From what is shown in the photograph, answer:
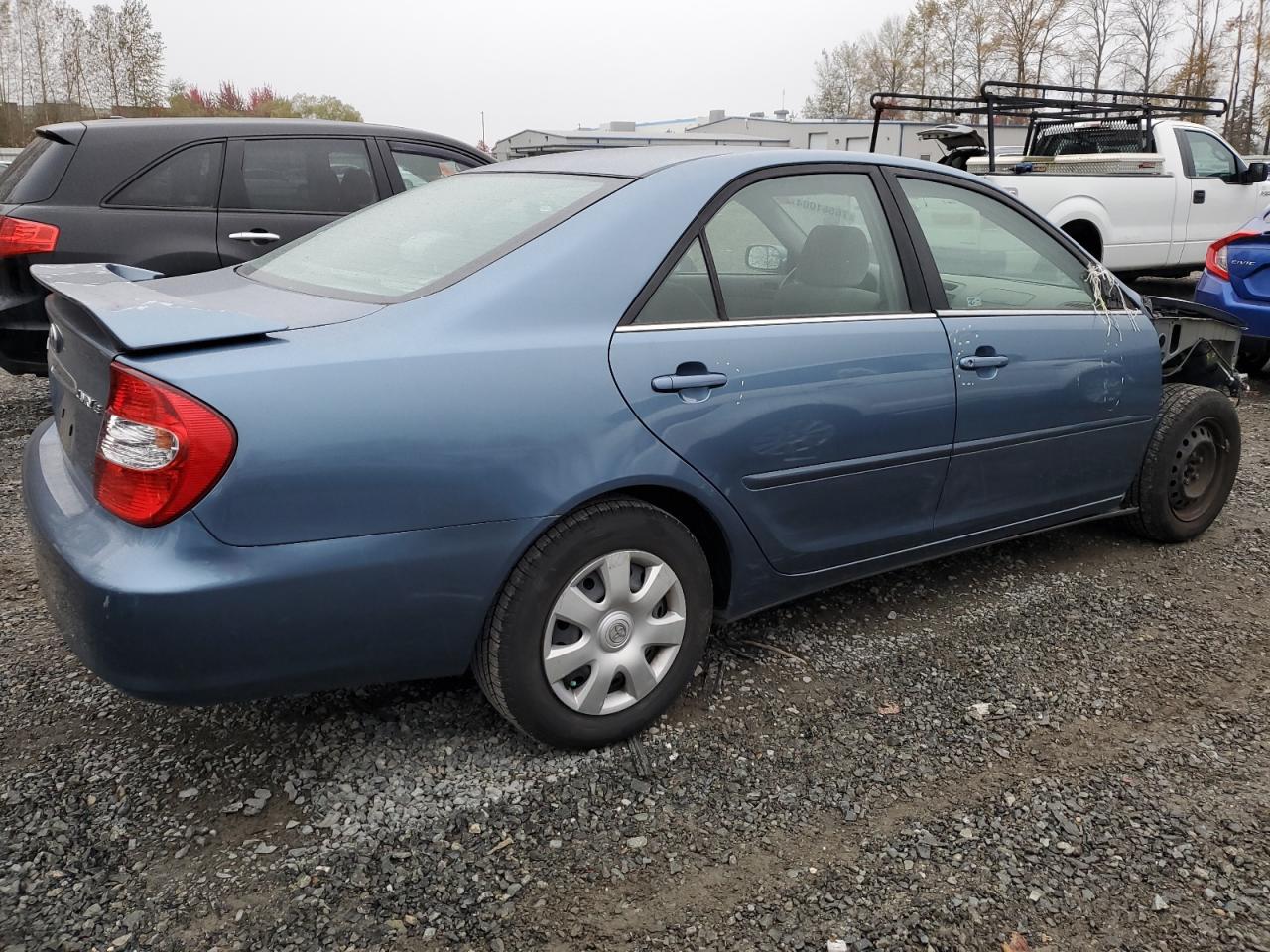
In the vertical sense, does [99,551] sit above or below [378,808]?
above

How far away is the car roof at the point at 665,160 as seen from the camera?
9.40 feet

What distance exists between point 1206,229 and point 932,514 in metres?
9.25

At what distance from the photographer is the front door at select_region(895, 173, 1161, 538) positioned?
10.5 feet

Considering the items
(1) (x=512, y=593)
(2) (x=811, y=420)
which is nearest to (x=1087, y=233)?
(2) (x=811, y=420)

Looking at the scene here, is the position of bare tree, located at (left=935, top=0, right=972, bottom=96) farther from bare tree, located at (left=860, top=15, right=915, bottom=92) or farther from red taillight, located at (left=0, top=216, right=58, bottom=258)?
red taillight, located at (left=0, top=216, right=58, bottom=258)

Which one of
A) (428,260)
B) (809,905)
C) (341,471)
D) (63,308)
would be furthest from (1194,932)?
(63,308)

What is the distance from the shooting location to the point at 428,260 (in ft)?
8.64

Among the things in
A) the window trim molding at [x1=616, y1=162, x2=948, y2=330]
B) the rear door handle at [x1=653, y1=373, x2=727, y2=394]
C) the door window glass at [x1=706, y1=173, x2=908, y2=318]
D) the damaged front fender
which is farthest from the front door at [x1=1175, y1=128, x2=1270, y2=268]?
the rear door handle at [x1=653, y1=373, x2=727, y2=394]

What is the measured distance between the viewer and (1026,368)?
10.9ft

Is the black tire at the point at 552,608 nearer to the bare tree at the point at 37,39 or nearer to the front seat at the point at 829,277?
the front seat at the point at 829,277

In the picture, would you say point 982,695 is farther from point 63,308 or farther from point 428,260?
point 63,308

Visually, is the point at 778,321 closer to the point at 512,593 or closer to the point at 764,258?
the point at 764,258

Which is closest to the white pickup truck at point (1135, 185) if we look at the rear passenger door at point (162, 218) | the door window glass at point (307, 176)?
the door window glass at point (307, 176)

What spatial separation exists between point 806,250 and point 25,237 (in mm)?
4207
